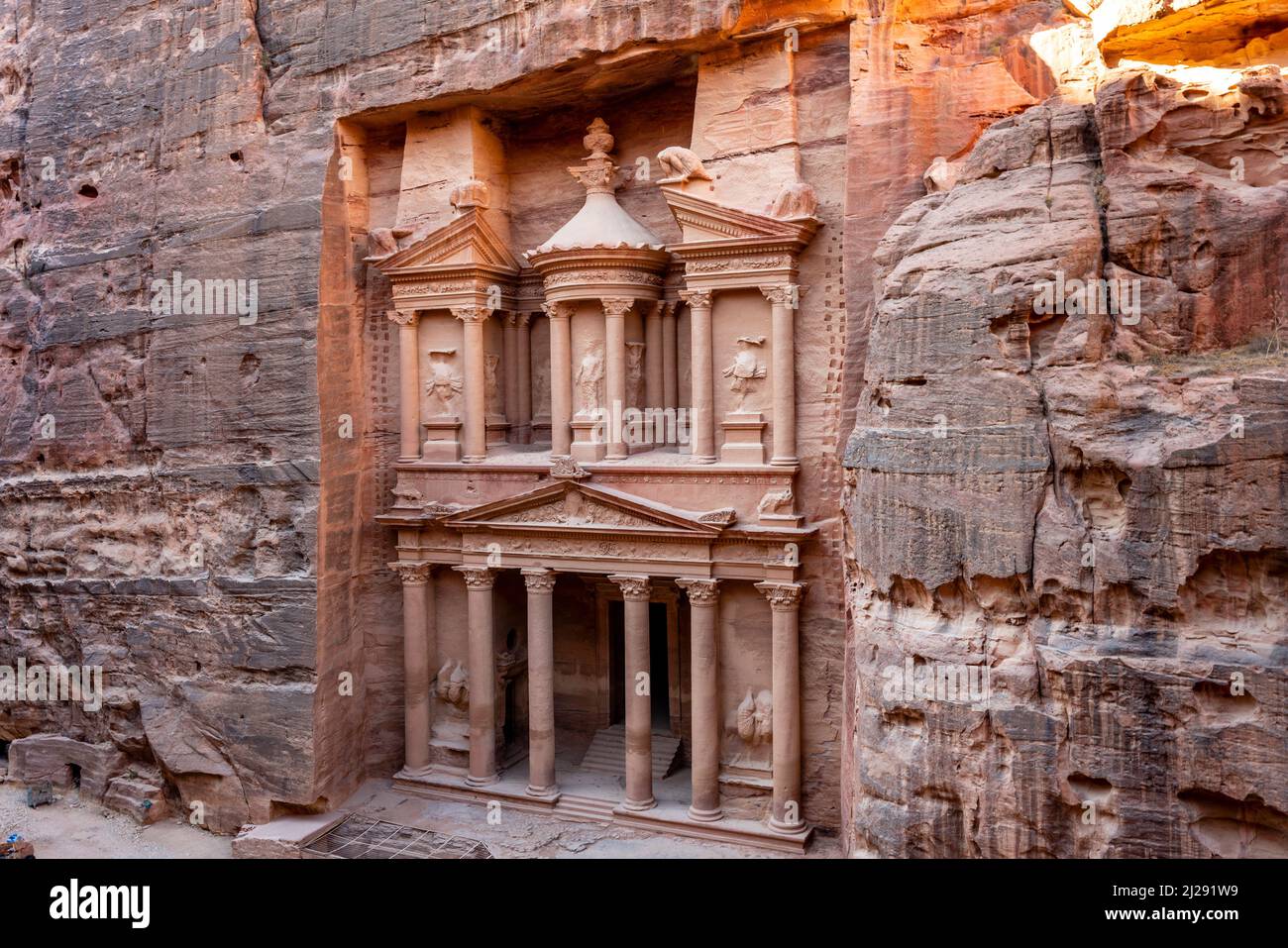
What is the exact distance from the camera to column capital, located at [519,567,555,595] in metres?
13.6

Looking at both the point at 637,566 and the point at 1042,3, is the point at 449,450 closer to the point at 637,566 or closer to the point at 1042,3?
the point at 637,566

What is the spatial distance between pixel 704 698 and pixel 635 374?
464 cm

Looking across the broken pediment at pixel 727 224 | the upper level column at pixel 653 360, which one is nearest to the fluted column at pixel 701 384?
the broken pediment at pixel 727 224

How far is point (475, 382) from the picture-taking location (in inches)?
561

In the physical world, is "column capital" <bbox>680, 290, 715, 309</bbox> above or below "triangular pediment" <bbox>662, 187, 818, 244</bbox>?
below

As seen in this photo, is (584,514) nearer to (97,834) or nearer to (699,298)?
(699,298)

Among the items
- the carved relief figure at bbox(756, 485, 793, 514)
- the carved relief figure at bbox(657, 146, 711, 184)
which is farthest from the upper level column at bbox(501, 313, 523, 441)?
the carved relief figure at bbox(756, 485, 793, 514)

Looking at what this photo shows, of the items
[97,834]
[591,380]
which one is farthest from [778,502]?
[97,834]

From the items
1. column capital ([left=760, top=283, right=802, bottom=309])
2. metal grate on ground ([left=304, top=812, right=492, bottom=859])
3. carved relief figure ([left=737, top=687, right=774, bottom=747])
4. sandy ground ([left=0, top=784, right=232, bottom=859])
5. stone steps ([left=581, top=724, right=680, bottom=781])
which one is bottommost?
sandy ground ([left=0, top=784, right=232, bottom=859])

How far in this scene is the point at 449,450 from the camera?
47.5 ft

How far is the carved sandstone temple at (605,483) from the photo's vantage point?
12469mm

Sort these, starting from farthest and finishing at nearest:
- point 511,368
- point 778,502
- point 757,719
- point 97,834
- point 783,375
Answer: point 511,368
point 97,834
point 757,719
point 783,375
point 778,502

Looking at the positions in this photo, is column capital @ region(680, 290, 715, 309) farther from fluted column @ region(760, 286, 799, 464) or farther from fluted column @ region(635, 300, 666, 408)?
fluted column @ region(635, 300, 666, 408)

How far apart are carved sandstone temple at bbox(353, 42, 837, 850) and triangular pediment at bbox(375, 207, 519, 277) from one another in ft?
0.11
